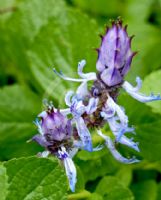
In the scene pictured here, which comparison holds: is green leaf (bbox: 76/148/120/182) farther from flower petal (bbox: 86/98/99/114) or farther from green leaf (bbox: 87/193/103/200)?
flower petal (bbox: 86/98/99/114)

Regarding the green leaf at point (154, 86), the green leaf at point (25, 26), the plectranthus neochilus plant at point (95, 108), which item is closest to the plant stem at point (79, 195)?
the plectranthus neochilus plant at point (95, 108)

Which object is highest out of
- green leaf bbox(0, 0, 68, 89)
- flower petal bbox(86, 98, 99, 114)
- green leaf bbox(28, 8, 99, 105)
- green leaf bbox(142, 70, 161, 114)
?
green leaf bbox(0, 0, 68, 89)

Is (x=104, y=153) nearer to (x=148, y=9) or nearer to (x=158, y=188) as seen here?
(x=158, y=188)

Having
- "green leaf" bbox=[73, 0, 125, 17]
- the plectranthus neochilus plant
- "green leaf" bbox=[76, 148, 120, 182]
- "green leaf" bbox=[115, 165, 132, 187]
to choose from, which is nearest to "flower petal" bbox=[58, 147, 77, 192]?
the plectranthus neochilus plant

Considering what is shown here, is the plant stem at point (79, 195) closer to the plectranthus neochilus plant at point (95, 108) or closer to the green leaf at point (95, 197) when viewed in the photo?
the green leaf at point (95, 197)

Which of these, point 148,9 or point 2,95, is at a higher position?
point 148,9

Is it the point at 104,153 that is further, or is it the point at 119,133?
the point at 104,153

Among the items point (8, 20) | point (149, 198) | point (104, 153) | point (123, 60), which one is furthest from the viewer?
point (8, 20)

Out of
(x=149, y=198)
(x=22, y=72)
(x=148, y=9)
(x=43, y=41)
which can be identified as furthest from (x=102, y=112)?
(x=148, y=9)

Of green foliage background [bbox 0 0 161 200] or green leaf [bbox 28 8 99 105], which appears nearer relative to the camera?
green foliage background [bbox 0 0 161 200]
